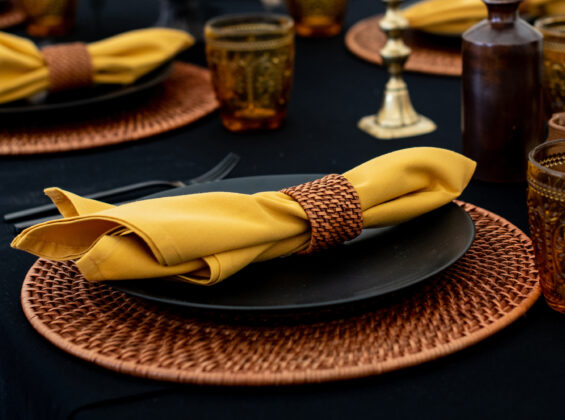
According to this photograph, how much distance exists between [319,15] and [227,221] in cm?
93

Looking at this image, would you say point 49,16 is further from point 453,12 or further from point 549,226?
point 549,226

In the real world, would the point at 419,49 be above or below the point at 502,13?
below

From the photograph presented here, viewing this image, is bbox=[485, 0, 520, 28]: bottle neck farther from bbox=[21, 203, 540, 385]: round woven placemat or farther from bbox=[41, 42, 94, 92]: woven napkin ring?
bbox=[41, 42, 94, 92]: woven napkin ring

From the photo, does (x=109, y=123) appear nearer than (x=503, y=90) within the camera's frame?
No

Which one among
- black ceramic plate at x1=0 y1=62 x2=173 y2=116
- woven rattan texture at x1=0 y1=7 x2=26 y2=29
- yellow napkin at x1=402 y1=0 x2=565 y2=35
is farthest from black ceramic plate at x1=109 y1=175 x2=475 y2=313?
woven rattan texture at x1=0 y1=7 x2=26 y2=29

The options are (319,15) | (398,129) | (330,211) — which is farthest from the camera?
(319,15)

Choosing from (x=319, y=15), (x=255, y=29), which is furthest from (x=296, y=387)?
(x=319, y=15)

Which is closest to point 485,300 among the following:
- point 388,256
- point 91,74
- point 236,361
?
point 388,256

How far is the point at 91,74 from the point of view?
1.08m

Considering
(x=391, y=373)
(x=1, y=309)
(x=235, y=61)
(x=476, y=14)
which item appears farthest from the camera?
(x=476, y=14)

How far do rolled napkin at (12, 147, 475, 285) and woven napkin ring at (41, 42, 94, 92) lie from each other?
18.8 inches

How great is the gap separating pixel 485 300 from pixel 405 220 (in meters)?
0.10

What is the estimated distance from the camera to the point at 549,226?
21.0 inches

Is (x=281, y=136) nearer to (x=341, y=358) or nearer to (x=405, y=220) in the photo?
(x=405, y=220)
